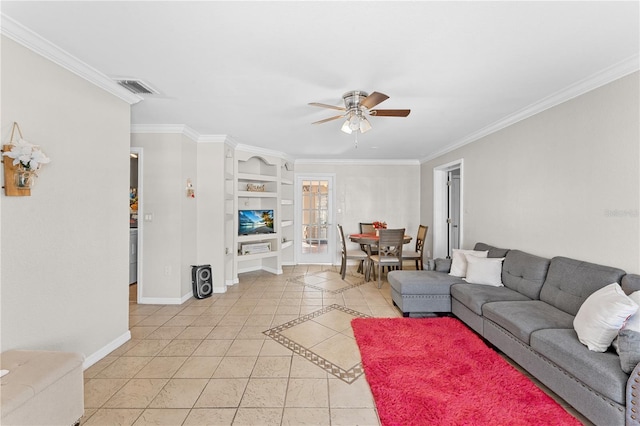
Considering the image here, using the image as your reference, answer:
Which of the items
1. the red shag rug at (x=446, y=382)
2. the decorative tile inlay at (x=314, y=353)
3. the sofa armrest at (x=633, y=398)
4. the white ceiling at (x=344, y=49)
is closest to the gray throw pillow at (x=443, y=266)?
the red shag rug at (x=446, y=382)

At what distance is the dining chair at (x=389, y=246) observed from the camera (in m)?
4.44

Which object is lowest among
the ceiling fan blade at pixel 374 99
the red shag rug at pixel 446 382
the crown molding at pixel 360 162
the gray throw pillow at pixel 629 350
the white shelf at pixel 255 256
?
the red shag rug at pixel 446 382

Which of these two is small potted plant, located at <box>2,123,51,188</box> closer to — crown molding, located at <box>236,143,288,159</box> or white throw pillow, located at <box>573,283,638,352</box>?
crown molding, located at <box>236,143,288,159</box>

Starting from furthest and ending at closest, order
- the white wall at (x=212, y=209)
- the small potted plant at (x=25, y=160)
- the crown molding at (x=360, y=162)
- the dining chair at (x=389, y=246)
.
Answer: the crown molding at (x=360, y=162), the dining chair at (x=389, y=246), the white wall at (x=212, y=209), the small potted plant at (x=25, y=160)

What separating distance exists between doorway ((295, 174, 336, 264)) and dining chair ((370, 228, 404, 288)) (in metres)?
1.78

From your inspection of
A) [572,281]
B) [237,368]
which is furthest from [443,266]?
[237,368]

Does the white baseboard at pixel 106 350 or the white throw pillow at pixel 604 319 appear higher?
the white throw pillow at pixel 604 319

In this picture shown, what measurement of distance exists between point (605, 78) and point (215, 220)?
4.64 m

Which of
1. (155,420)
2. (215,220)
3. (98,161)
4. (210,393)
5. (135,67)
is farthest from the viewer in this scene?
(215,220)

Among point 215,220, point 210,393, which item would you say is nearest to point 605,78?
point 210,393

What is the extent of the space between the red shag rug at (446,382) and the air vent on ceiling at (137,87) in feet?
10.3

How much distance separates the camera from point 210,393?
6.42ft

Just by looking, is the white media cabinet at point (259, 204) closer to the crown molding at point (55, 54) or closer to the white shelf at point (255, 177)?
the white shelf at point (255, 177)

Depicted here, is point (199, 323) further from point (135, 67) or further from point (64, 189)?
point (135, 67)
